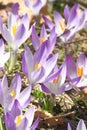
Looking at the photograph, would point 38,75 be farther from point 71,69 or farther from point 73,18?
point 73,18

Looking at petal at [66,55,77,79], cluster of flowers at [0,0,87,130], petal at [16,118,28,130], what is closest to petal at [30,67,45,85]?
cluster of flowers at [0,0,87,130]

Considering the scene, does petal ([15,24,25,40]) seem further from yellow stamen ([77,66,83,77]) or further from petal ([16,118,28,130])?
petal ([16,118,28,130])

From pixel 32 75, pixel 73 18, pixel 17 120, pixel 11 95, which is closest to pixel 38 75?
pixel 32 75

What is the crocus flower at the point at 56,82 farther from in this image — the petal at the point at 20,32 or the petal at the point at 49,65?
the petal at the point at 20,32

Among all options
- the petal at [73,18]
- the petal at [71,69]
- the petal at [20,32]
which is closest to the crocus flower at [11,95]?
the petal at [71,69]

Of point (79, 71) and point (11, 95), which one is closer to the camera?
point (11, 95)

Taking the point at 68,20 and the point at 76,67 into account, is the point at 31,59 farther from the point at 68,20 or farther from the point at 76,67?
the point at 68,20
